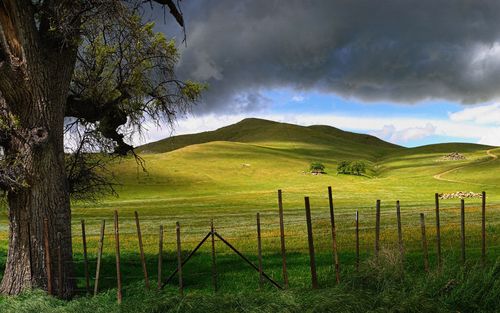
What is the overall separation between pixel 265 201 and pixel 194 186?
110 feet

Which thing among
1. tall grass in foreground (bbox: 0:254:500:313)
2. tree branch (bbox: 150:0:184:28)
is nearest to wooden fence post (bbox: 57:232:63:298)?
tall grass in foreground (bbox: 0:254:500:313)

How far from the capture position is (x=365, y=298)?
1111cm

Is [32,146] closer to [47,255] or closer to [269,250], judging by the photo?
[47,255]

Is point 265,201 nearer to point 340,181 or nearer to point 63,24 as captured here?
point 340,181

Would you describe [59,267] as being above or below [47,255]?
below

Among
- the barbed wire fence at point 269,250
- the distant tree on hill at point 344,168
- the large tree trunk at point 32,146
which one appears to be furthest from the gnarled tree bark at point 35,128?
the distant tree on hill at point 344,168

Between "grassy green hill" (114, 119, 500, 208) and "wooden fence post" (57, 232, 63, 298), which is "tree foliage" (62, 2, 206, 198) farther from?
"grassy green hill" (114, 119, 500, 208)

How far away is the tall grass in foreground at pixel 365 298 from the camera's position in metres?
10.6

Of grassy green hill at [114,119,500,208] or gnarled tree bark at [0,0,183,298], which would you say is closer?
gnarled tree bark at [0,0,183,298]

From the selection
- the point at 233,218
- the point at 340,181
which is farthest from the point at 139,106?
the point at 340,181

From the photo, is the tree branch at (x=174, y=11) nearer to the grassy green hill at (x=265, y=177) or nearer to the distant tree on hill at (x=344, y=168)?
the grassy green hill at (x=265, y=177)

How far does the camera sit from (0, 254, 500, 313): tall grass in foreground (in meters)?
10.6

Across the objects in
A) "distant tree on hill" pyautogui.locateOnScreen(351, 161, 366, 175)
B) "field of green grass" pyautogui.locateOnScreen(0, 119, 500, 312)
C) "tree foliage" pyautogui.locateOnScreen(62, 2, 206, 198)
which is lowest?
"field of green grass" pyautogui.locateOnScreen(0, 119, 500, 312)

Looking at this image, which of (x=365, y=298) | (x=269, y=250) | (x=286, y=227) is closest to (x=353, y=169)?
(x=286, y=227)
